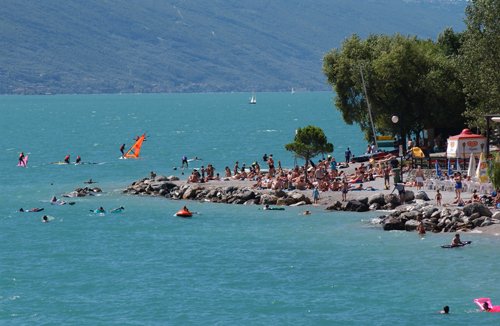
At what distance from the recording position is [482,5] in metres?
69.4

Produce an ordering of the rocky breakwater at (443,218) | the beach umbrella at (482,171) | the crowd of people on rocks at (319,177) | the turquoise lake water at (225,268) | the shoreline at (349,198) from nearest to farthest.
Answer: the turquoise lake water at (225,268) → the rocky breakwater at (443,218) → the shoreline at (349,198) → the beach umbrella at (482,171) → the crowd of people on rocks at (319,177)

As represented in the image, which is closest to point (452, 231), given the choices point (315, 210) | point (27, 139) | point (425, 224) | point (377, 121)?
point (425, 224)

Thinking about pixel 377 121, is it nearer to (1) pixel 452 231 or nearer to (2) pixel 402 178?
(2) pixel 402 178

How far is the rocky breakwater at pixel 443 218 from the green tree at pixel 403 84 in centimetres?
2297

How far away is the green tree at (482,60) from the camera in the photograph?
67312mm

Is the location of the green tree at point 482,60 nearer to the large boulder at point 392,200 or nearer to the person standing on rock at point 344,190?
the person standing on rock at point 344,190

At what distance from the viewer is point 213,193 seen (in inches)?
2685

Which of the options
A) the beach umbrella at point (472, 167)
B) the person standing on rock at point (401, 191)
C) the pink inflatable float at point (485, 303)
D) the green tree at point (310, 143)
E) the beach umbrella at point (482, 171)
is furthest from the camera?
the green tree at point (310, 143)

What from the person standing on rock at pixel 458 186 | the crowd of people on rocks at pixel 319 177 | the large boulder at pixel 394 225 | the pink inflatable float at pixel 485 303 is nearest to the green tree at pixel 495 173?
the person standing on rock at pixel 458 186

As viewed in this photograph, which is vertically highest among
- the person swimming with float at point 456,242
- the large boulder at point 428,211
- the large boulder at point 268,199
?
the large boulder at point 268,199

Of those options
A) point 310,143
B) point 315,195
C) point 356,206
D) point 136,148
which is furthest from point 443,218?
point 136,148

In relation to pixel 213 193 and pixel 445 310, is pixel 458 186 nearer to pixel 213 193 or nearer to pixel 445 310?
pixel 213 193

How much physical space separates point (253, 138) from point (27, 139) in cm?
3304

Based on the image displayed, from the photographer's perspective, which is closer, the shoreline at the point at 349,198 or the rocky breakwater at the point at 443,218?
the rocky breakwater at the point at 443,218
